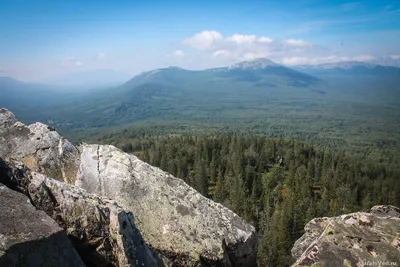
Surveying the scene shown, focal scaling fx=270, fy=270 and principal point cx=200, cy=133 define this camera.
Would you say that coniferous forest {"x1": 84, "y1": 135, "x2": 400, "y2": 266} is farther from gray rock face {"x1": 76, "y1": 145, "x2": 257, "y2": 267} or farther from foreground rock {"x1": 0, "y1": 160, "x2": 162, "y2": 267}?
foreground rock {"x1": 0, "y1": 160, "x2": 162, "y2": 267}

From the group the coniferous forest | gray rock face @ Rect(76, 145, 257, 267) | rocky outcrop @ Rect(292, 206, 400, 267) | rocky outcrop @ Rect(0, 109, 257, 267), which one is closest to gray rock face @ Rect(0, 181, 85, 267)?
rocky outcrop @ Rect(0, 109, 257, 267)

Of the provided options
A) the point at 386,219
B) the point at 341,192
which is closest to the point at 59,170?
the point at 386,219

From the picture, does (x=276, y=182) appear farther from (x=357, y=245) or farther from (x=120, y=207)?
(x=120, y=207)

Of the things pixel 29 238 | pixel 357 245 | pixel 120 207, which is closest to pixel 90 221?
pixel 120 207

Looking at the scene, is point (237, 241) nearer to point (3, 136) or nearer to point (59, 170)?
point (59, 170)

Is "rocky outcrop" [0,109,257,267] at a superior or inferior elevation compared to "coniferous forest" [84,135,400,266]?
superior

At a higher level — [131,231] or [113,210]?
[113,210]

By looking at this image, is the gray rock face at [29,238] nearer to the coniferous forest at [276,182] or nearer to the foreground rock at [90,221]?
the foreground rock at [90,221]
